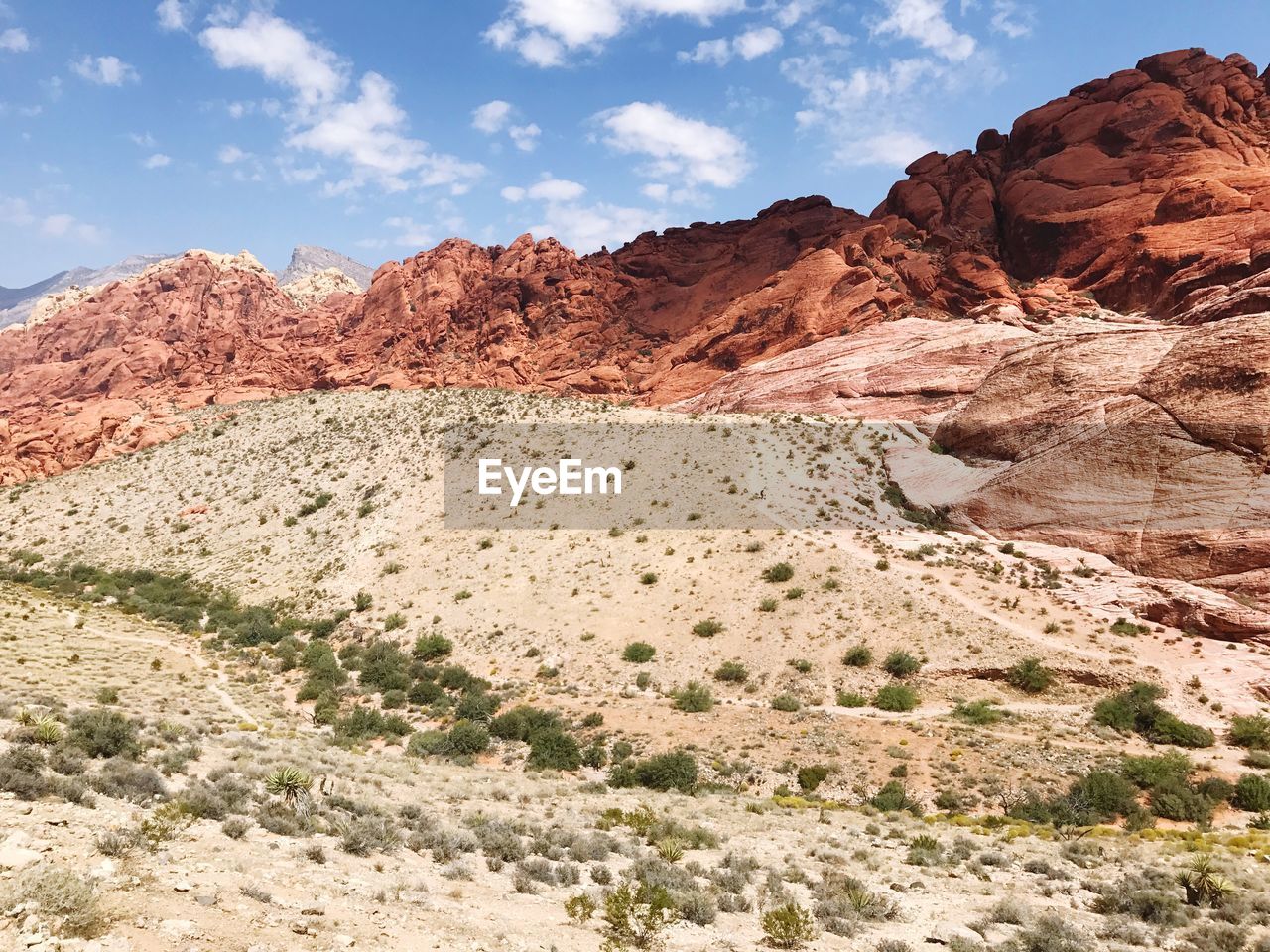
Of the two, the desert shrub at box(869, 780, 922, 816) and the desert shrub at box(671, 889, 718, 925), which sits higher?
the desert shrub at box(671, 889, 718, 925)

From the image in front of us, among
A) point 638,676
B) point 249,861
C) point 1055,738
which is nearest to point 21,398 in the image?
point 638,676

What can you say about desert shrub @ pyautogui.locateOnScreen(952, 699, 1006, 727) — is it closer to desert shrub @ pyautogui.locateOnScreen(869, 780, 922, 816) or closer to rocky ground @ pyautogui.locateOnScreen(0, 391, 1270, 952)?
rocky ground @ pyautogui.locateOnScreen(0, 391, 1270, 952)

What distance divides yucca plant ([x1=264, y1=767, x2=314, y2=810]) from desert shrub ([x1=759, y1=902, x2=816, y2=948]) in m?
7.85

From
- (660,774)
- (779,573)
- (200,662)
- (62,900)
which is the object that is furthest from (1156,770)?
(200,662)

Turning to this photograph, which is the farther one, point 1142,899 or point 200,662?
point 200,662

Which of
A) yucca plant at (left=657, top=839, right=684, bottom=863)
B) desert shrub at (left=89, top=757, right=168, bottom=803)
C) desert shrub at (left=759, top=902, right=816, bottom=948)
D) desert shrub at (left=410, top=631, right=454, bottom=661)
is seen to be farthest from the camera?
desert shrub at (left=410, top=631, right=454, bottom=661)

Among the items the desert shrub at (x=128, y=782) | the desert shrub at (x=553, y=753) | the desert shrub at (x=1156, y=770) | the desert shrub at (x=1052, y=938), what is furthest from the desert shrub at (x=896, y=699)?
the desert shrub at (x=128, y=782)

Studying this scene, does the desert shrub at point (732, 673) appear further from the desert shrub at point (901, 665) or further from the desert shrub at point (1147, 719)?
the desert shrub at point (1147, 719)

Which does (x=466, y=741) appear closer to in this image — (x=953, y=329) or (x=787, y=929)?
(x=787, y=929)

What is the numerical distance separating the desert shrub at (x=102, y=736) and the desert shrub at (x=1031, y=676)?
23.4 meters

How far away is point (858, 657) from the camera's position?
24.0 meters

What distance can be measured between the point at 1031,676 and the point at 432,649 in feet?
73.5

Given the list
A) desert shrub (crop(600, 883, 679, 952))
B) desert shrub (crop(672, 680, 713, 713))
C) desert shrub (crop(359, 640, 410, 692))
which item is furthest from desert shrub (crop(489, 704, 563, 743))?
desert shrub (crop(600, 883, 679, 952))

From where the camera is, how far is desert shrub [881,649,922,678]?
911 inches
